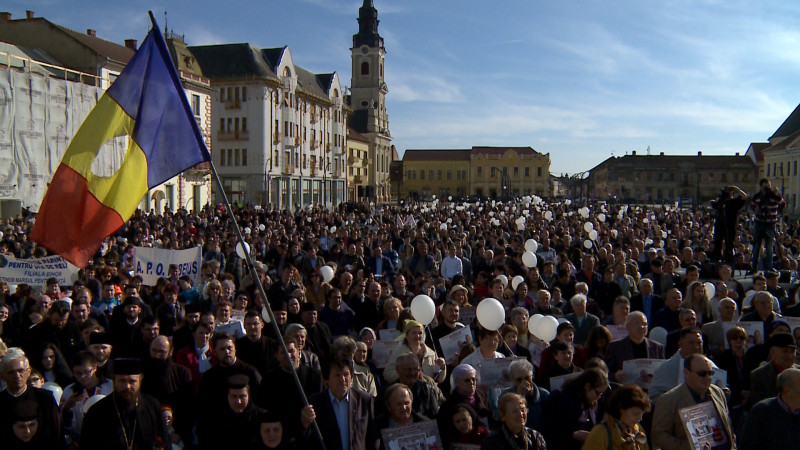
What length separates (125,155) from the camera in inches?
211

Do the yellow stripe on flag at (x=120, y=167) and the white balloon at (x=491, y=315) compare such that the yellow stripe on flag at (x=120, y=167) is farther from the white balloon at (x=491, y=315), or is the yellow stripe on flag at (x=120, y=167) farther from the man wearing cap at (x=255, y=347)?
the white balloon at (x=491, y=315)

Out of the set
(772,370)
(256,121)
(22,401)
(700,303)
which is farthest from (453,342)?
(256,121)

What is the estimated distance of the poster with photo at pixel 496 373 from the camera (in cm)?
588

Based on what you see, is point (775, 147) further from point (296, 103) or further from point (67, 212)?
point (67, 212)

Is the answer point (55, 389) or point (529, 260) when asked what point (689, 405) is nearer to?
point (55, 389)

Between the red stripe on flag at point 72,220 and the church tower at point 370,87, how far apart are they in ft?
281

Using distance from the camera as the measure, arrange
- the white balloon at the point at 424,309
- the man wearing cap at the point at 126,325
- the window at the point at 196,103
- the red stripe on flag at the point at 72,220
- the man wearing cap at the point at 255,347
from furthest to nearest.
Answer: the window at the point at 196,103 → the white balloon at the point at 424,309 → the man wearing cap at the point at 126,325 → the man wearing cap at the point at 255,347 → the red stripe on flag at the point at 72,220

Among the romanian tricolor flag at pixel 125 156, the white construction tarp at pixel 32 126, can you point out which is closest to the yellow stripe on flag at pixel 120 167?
the romanian tricolor flag at pixel 125 156

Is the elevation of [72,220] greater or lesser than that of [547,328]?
greater

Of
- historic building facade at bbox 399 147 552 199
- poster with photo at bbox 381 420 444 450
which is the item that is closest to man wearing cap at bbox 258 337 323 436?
poster with photo at bbox 381 420 444 450

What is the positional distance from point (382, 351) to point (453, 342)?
2.47ft

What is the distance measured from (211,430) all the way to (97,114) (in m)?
2.69

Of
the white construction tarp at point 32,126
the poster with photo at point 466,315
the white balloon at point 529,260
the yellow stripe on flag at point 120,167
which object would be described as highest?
the white construction tarp at point 32,126

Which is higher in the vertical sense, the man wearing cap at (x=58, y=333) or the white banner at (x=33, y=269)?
the white banner at (x=33, y=269)
